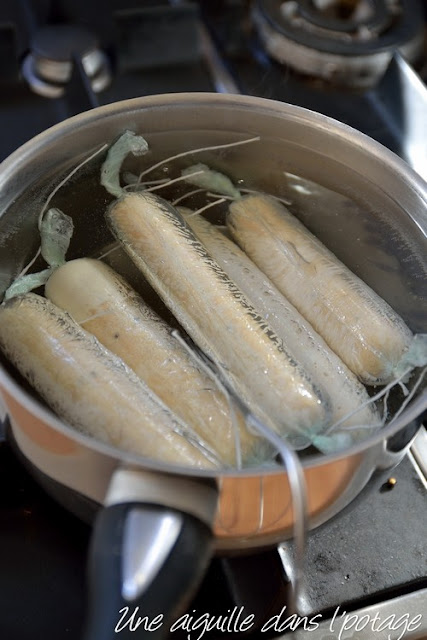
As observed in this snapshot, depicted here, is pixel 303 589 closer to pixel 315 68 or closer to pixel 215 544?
pixel 215 544

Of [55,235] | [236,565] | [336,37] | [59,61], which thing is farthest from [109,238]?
[336,37]

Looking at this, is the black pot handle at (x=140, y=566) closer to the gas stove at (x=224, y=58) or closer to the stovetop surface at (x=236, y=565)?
the stovetop surface at (x=236, y=565)

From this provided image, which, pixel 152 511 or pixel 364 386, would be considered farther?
pixel 364 386

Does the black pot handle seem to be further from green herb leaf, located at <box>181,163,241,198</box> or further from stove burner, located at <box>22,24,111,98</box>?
stove burner, located at <box>22,24,111,98</box>

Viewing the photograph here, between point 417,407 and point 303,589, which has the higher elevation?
point 417,407

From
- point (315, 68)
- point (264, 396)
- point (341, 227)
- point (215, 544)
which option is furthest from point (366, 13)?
point (215, 544)

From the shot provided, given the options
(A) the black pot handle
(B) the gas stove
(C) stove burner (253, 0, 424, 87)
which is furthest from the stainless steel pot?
(C) stove burner (253, 0, 424, 87)

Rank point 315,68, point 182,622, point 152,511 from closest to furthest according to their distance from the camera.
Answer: point 152,511, point 182,622, point 315,68

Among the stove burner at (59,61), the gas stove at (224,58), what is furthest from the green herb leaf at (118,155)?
the stove burner at (59,61)
